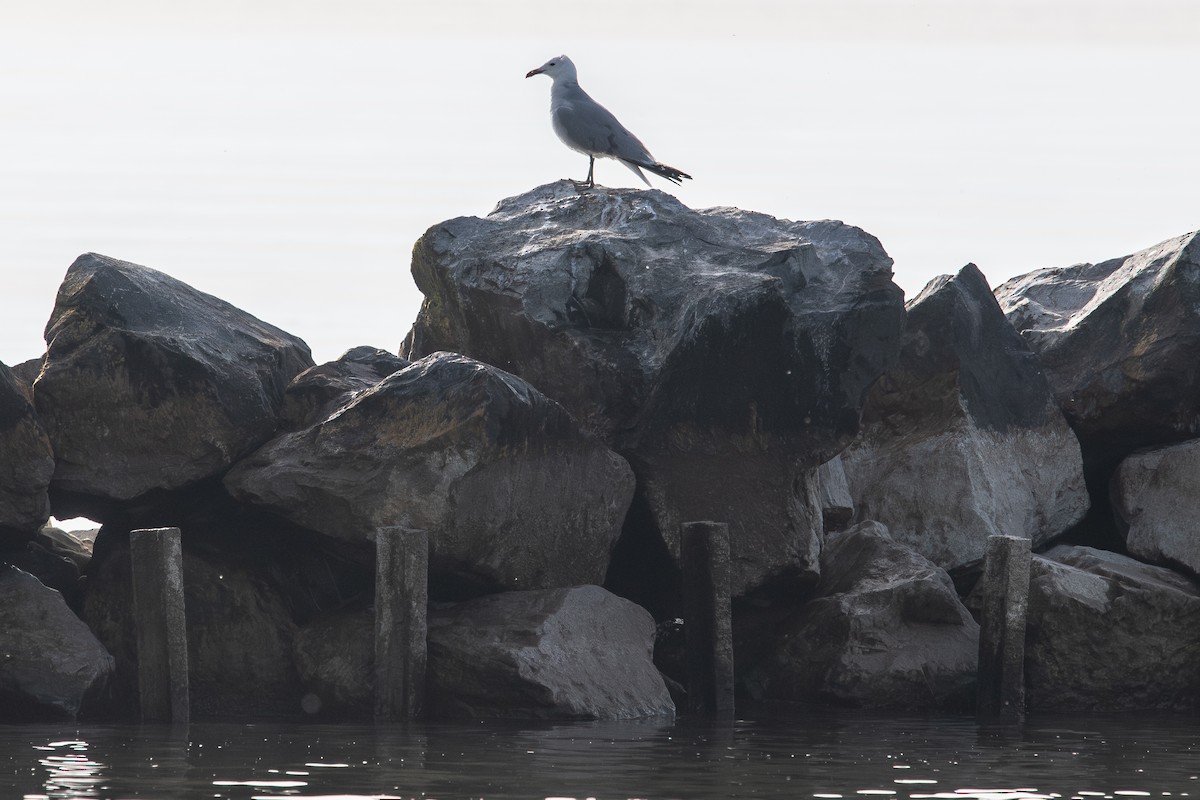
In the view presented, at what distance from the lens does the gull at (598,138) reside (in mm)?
16812

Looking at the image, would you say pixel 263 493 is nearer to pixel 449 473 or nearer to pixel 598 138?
pixel 449 473

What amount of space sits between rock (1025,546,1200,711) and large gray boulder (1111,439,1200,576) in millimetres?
894

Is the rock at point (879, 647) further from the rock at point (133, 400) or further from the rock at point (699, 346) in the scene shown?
the rock at point (133, 400)

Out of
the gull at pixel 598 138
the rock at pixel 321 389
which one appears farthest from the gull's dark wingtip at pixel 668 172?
the rock at pixel 321 389

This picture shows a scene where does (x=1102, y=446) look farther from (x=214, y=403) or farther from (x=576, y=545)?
(x=214, y=403)

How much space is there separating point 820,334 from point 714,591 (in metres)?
2.66

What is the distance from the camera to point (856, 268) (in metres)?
15.4

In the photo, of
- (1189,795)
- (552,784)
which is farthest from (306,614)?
(1189,795)

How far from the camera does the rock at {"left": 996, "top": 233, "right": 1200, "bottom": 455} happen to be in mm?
16625

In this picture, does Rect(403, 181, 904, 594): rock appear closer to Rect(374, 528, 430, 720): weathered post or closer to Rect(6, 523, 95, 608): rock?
Rect(374, 528, 430, 720): weathered post

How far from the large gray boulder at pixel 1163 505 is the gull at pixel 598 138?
5523mm

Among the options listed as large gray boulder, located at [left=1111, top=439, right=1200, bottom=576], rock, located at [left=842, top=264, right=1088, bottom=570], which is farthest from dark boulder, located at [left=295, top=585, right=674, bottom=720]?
large gray boulder, located at [left=1111, top=439, right=1200, bottom=576]

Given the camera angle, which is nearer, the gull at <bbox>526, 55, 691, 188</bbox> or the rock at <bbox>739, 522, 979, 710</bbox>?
the rock at <bbox>739, 522, 979, 710</bbox>

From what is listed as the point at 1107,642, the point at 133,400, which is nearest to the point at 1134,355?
the point at 1107,642
